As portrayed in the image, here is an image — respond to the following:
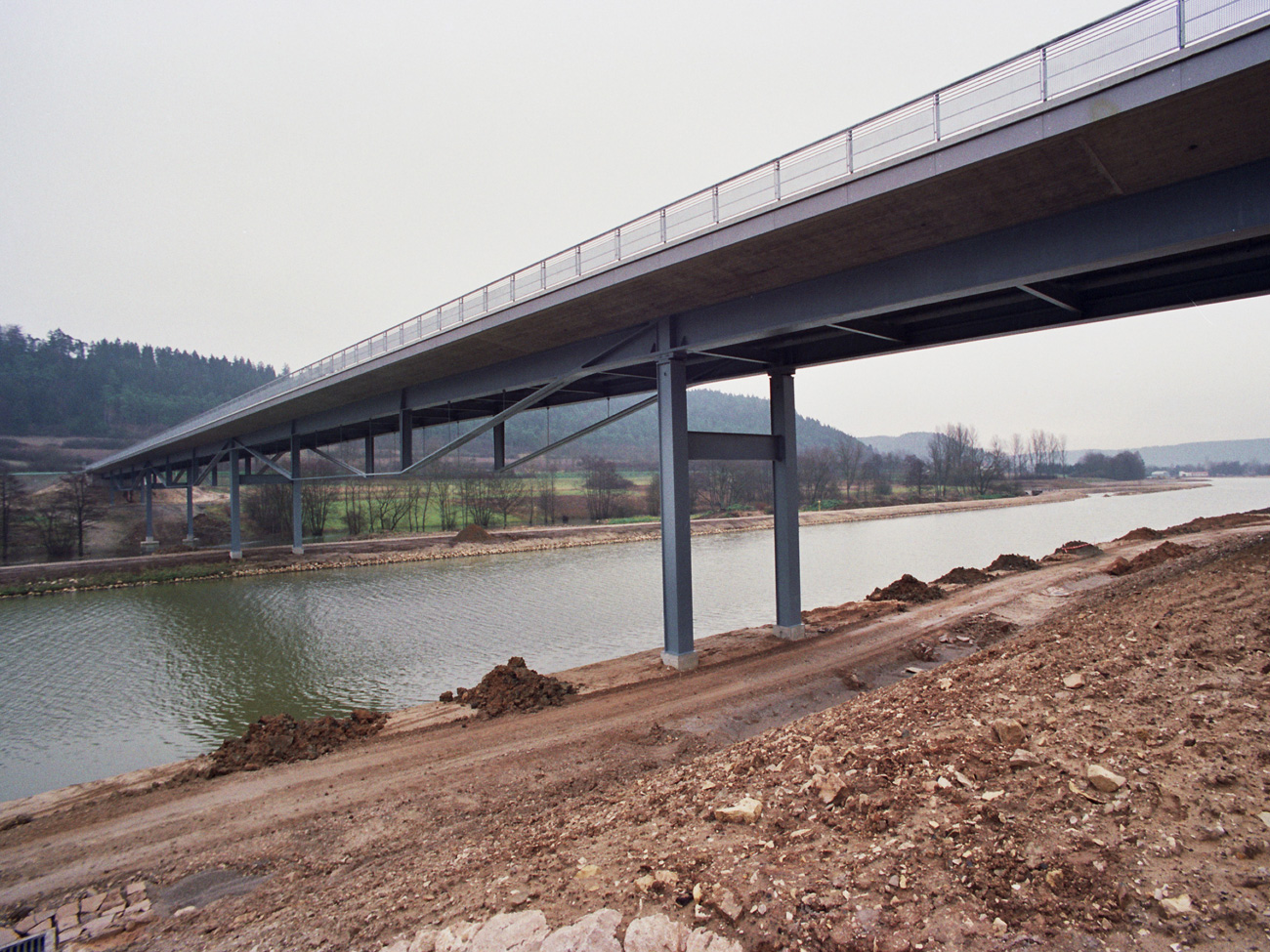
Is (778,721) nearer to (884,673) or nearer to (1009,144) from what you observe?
(884,673)

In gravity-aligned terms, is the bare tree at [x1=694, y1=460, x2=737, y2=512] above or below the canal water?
above

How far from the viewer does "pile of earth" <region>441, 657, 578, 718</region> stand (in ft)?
36.8

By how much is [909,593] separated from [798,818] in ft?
51.4

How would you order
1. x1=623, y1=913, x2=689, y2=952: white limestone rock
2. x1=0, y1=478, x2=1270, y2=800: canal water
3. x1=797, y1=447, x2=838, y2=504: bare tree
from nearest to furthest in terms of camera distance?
x1=623, y1=913, x2=689, y2=952: white limestone rock
x1=0, y1=478, x2=1270, y2=800: canal water
x1=797, y1=447, x2=838, y2=504: bare tree

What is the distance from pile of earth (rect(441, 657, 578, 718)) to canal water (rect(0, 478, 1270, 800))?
2288 mm

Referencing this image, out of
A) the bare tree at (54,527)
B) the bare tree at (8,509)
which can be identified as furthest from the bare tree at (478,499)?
the bare tree at (8,509)

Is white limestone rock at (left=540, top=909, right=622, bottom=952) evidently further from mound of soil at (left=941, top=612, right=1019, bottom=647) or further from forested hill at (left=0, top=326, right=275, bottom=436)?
forested hill at (left=0, top=326, right=275, bottom=436)

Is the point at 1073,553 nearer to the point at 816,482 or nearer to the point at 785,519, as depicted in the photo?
the point at 785,519

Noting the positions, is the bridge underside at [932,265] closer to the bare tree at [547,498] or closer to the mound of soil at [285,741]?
the mound of soil at [285,741]

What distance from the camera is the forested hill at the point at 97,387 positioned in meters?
106

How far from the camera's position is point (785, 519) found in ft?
49.6

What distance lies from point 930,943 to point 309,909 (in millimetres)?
5015

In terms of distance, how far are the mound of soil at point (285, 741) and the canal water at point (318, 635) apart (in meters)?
1.93

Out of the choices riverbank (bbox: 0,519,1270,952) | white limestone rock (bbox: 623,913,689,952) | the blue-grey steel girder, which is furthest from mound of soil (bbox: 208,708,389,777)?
the blue-grey steel girder
